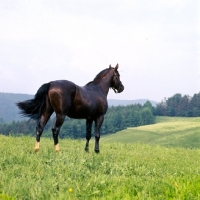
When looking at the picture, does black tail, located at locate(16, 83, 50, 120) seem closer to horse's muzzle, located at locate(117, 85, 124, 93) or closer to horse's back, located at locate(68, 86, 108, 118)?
horse's back, located at locate(68, 86, 108, 118)

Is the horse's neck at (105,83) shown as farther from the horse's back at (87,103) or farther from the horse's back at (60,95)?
the horse's back at (60,95)

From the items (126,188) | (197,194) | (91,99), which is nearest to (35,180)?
(126,188)

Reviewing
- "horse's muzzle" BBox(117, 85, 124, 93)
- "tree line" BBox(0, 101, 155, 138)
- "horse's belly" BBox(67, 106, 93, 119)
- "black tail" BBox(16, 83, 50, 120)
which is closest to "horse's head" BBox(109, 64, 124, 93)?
"horse's muzzle" BBox(117, 85, 124, 93)

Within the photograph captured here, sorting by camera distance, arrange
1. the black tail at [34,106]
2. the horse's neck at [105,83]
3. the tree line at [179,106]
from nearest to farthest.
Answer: the black tail at [34,106], the horse's neck at [105,83], the tree line at [179,106]

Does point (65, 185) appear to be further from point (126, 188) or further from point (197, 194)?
point (197, 194)

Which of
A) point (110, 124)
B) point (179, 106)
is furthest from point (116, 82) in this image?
point (179, 106)

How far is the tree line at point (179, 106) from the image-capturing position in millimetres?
123700

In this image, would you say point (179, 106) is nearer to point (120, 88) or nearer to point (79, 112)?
point (120, 88)

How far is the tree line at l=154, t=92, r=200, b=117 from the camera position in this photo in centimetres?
12370

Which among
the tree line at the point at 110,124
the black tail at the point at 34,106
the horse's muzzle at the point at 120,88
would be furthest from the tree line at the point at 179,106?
the black tail at the point at 34,106

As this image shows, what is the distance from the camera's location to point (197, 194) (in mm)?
4684

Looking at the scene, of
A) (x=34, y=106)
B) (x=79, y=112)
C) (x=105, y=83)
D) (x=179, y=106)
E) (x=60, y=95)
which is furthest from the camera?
(x=179, y=106)

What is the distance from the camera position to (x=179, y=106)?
130m

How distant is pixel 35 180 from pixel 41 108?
4230 mm
